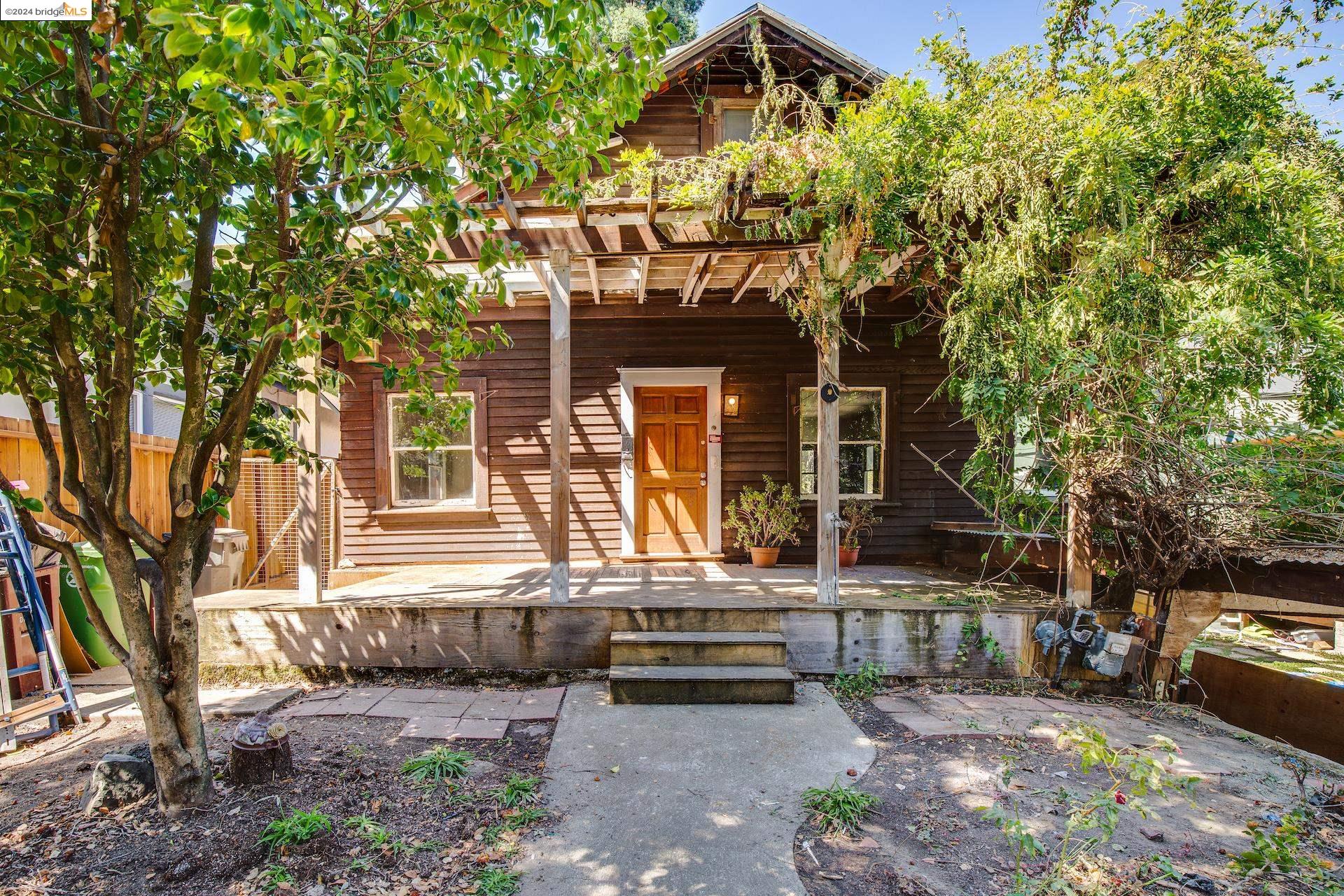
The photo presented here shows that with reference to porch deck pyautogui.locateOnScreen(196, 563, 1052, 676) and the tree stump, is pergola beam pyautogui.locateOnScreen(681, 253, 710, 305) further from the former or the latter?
the tree stump

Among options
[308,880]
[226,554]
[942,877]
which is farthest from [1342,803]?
[226,554]

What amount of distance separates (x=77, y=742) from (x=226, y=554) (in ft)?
12.3

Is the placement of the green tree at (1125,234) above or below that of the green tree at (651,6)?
below

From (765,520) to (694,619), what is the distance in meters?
2.36

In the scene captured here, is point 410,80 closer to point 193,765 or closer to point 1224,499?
point 193,765

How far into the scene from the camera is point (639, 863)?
242 centimetres

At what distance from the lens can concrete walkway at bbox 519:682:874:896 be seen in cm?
234

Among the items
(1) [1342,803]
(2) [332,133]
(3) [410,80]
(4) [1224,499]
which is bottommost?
(1) [1342,803]

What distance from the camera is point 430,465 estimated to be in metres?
7.05

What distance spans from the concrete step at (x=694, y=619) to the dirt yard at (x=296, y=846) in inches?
50.2

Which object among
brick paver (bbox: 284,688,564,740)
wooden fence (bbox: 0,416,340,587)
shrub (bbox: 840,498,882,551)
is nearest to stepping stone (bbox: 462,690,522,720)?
brick paver (bbox: 284,688,564,740)

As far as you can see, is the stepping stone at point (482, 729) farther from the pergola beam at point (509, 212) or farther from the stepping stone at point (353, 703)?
the pergola beam at point (509, 212)

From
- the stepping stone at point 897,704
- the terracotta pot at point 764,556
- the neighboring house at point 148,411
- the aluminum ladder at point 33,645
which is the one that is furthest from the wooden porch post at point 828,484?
the neighboring house at point 148,411

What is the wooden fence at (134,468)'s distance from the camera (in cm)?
489
